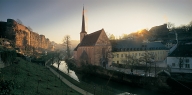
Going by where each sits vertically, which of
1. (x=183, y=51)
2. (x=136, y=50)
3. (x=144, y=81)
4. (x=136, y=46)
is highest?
(x=136, y=46)

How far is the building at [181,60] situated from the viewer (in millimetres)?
30931

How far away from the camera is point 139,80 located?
26.4 meters

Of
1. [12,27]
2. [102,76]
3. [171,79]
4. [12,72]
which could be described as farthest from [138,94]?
[12,27]

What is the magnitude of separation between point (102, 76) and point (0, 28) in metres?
35.3

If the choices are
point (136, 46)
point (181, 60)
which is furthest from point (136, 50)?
point (181, 60)

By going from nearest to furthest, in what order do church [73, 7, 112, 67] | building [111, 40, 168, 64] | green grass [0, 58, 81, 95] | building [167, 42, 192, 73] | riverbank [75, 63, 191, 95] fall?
green grass [0, 58, 81, 95] → riverbank [75, 63, 191, 95] → building [167, 42, 192, 73] → church [73, 7, 112, 67] → building [111, 40, 168, 64]

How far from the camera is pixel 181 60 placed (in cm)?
3094

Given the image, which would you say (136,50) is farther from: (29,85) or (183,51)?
(29,85)

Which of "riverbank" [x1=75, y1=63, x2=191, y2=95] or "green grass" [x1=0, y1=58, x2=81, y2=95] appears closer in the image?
"green grass" [x1=0, y1=58, x2=81, y2=95]

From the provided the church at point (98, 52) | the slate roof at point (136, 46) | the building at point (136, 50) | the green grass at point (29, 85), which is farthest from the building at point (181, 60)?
the green grass at point (29, 85)

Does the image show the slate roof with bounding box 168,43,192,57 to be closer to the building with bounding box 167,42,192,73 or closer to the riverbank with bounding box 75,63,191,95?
the building with bounding box 167,42,192,73

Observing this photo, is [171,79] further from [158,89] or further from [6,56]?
[6,56]

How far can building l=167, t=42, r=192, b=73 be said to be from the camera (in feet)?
101

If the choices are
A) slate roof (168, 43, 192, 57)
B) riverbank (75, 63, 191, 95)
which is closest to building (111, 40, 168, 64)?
slate roof (168, 43, 192, 57)
